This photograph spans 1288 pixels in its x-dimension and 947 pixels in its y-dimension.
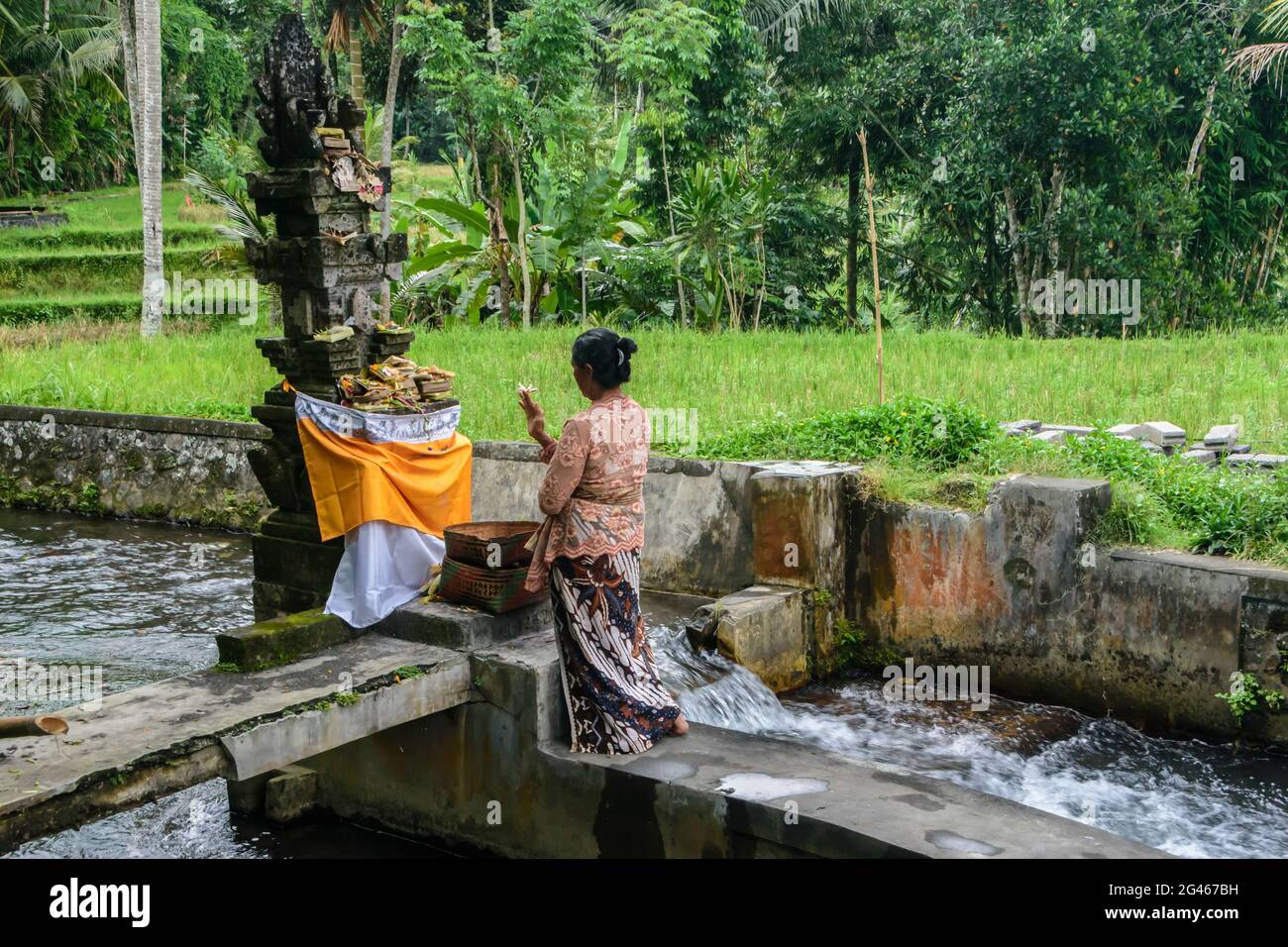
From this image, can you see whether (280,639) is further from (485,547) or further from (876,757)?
(876,757)

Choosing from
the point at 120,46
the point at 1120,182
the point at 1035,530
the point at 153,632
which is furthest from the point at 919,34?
the point at 120,46

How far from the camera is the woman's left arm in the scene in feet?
16.6

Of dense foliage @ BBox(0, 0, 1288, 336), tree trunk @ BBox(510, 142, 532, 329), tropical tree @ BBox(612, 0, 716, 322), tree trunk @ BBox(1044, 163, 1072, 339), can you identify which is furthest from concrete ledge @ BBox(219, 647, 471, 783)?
tree trunk @ BBox(1044, 163, 1072, 339)

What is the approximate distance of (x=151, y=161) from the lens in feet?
58.1

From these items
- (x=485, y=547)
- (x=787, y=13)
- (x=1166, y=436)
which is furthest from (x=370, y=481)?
(x=787, y=13)

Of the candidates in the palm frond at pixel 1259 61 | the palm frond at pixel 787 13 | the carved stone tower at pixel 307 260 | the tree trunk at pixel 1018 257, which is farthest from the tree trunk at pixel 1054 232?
the carved stone tower at pixel 307 260

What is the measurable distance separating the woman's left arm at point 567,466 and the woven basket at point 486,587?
2.19 feet

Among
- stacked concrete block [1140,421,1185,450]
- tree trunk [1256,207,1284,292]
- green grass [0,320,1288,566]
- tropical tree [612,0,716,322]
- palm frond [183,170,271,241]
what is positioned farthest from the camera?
palm frond [183,170,271,241]

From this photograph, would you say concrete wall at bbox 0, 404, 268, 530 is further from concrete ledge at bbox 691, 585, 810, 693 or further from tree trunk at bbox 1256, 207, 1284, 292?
tree trunk at bbox 1256, 207, 1284, 292

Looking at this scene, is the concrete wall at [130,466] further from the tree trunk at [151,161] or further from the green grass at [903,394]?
the tree trunk at [151,161]

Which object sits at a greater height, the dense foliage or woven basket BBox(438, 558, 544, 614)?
the dense foliage

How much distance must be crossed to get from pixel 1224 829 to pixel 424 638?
366cm

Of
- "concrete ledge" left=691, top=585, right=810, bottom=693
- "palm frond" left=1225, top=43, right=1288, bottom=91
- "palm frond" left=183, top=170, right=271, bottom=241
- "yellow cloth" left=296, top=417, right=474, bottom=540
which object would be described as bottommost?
"concrete ledge" left=691, top=585, right=810, bottom=693

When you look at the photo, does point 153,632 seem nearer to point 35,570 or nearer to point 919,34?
point 35,570
